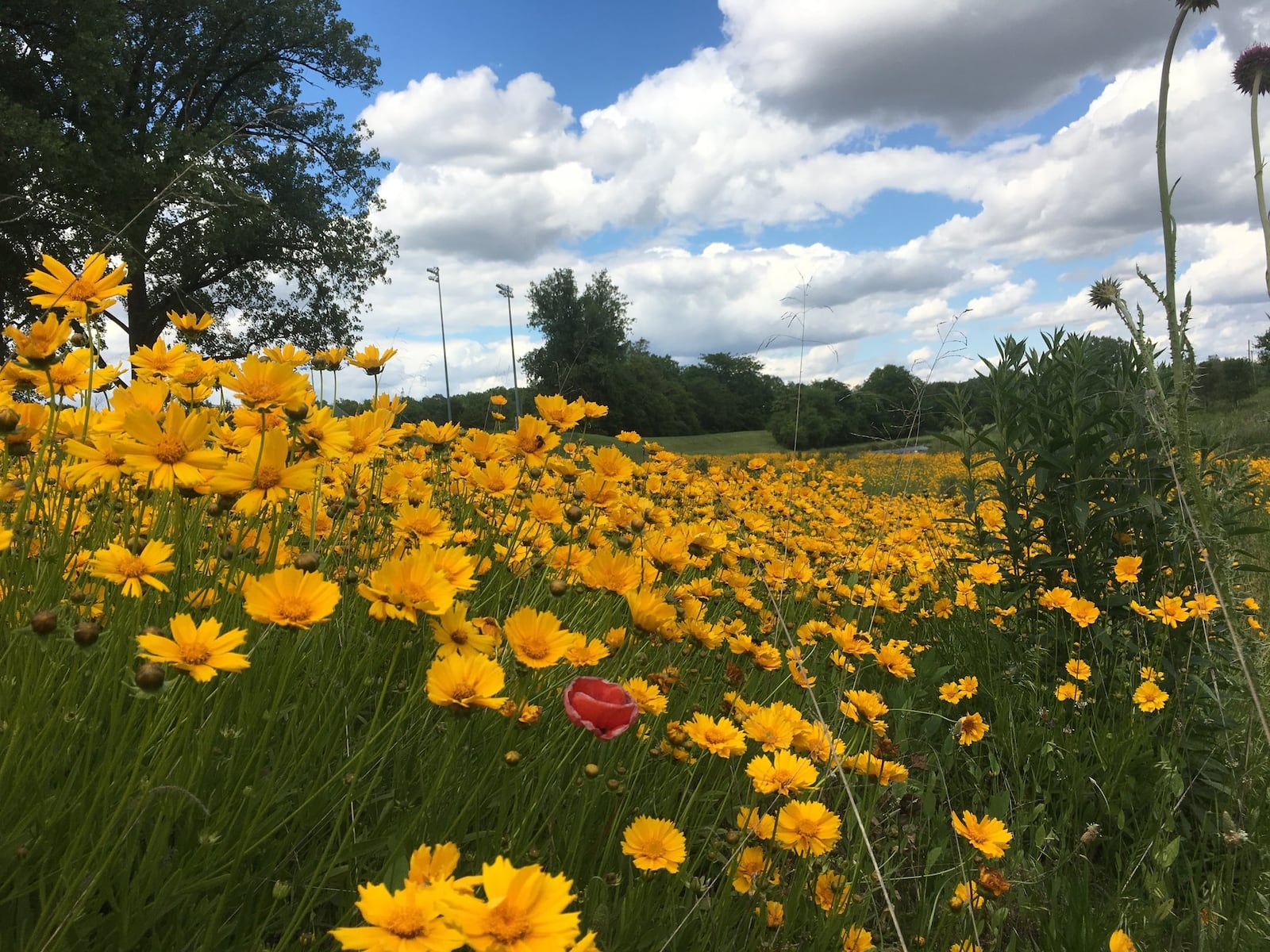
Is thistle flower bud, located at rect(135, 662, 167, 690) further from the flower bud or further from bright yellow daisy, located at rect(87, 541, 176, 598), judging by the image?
bright yellow daisy, located at rect(87, 541, 176, 598)

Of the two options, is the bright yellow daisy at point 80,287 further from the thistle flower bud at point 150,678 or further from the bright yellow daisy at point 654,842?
the bright yellow daisy at point 654,842

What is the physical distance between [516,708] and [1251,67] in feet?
11.1

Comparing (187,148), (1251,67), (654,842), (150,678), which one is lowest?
(654,842)

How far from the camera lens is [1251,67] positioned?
8.74 ft

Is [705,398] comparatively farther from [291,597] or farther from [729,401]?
[291,597]

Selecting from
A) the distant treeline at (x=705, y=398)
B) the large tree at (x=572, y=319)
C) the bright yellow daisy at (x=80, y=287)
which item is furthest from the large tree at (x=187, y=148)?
the large tree at (x=572, y=319)

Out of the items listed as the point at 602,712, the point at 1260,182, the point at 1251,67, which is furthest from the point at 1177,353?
the point at 1251,67

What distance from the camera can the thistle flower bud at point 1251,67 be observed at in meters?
2.38

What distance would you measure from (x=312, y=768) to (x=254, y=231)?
1581cm

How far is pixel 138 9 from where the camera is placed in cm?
1389

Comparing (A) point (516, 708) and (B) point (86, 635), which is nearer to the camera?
(B) point (86, 635)

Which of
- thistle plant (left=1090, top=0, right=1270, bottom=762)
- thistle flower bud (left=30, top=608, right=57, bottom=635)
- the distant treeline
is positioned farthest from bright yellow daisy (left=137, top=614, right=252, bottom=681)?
the distant treeline

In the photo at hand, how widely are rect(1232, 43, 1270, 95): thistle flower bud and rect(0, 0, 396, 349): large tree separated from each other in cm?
1095

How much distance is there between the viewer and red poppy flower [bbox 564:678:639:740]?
0.94 metres
